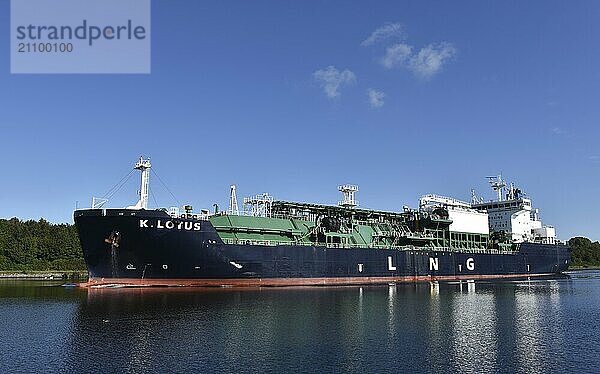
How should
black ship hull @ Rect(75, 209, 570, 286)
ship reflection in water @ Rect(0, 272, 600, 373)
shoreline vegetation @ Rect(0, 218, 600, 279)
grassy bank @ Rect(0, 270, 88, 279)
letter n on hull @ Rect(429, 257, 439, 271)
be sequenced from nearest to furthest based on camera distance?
ship reflection in water @ Rect(0, 272, 600, 373) < black ship hull @ Rect(75, 209, 570, 286) < letter n on hull @ Rect(429, 257, 439, 271) < grassy bank @ Rect(0, 270, 88, 279) < shoreline vegetation @ Rect(0, 218, 600, 279)

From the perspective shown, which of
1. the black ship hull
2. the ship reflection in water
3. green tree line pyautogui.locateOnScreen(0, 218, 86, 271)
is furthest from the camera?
green tree line pyautogui.locateOnScreen(0, 218, 86, 271)

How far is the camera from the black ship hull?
4588 centimetres

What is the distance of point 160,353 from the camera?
21562 mm

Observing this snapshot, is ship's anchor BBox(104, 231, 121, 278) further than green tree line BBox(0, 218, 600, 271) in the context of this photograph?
No

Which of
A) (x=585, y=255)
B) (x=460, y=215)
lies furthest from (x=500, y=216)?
(x=585, y=255)

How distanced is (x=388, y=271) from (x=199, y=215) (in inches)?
1027

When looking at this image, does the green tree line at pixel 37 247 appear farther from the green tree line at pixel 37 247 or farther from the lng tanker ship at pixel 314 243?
the lng tanker ship at pixel 314 243

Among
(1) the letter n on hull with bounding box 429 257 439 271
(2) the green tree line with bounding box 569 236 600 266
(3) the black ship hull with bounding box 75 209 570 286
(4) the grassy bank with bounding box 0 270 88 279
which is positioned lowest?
(2) the green tree line with bounding box 569 236 600 266

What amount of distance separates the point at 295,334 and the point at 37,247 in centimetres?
9486

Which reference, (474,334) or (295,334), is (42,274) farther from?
(474,334)

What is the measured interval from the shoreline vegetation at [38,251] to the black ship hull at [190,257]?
52.9 meters

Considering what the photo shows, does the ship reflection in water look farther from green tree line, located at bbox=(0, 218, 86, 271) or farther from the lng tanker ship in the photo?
green tree line, located at bbox=(0, 218, 86, 271)

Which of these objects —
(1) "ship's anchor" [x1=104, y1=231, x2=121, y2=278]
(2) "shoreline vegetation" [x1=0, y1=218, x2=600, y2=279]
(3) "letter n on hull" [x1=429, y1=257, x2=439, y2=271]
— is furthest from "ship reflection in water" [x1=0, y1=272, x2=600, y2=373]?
(2) "shoreline vegetation" [x1=0, y1=218, x2=600, y2=279]

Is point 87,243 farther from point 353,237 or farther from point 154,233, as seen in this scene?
point 353,237
